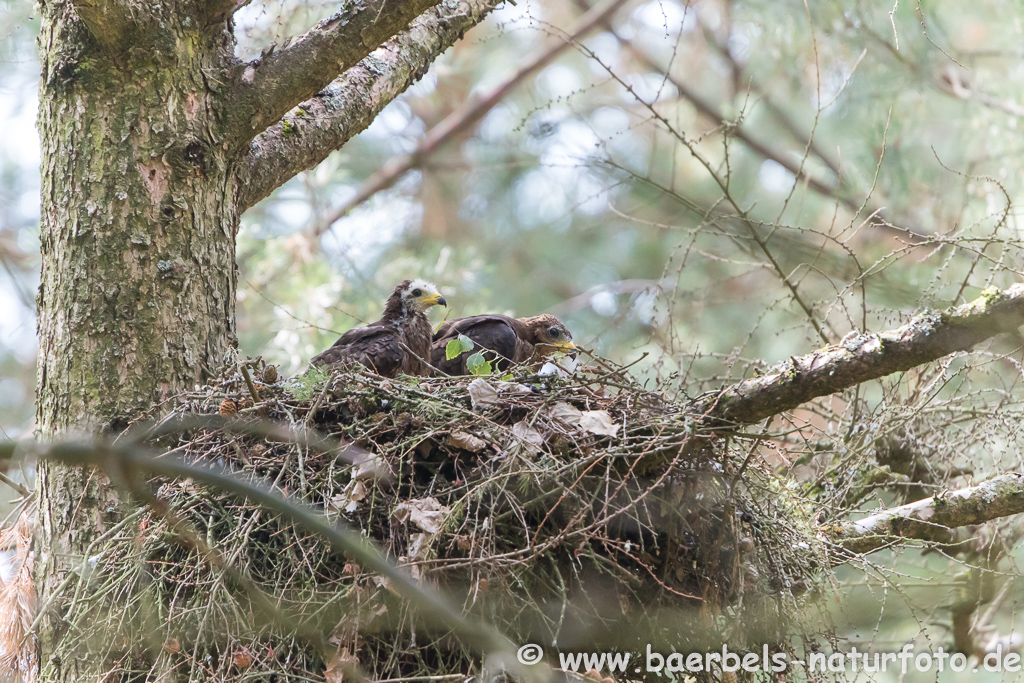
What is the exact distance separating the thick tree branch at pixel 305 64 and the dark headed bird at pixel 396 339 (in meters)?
1.10

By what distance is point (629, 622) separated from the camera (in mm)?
2896

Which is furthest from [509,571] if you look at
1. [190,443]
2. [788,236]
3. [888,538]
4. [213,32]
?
[788,236]

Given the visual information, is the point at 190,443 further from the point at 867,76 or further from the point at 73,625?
the point at 867,76

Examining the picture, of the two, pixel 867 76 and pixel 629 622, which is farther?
pixel 867 76

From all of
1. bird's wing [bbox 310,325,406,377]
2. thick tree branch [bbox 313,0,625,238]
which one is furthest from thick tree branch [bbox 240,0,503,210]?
thick tree branch [bbox 313,0,625,238]

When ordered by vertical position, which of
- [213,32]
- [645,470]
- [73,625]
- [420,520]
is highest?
[213,32]

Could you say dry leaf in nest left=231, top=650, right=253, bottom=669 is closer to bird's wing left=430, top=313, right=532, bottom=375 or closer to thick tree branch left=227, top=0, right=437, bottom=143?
thick tree branch left=227, top=0, right=437, bottom=143

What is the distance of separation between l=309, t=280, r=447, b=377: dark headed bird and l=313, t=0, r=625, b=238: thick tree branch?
8.95 ft

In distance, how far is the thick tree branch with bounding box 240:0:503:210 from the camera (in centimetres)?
376

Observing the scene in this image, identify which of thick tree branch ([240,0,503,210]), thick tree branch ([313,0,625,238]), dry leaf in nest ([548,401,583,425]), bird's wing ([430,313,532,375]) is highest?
thick tree branch ([313,0,625,238])

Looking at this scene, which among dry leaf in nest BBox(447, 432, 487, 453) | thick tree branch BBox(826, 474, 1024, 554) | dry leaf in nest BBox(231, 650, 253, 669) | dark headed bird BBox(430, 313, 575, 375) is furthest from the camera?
dark headed bird BBox(430, 313, 575, 375)

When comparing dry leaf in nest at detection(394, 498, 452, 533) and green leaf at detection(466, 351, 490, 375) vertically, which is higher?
green leaf at detection(466, 351, 490, 375)

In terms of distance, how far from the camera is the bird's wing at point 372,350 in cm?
427

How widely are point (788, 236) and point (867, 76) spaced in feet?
7.91
